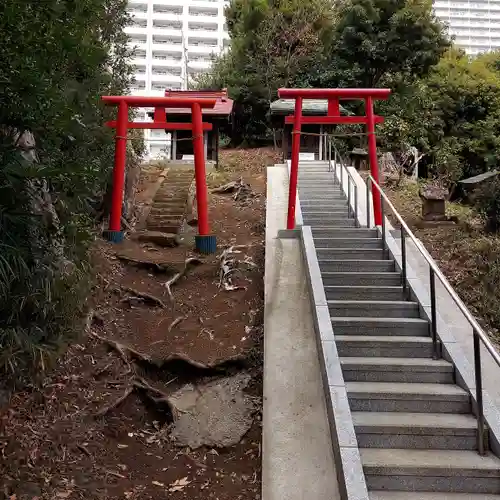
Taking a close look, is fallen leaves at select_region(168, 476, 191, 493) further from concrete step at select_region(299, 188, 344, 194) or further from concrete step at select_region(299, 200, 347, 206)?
concrete step at select_region(299, 188, 344, 194)

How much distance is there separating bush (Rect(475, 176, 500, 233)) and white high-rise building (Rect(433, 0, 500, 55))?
7977 centimetres

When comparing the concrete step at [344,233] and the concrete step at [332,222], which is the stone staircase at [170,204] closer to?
the concrete step at [332,222]

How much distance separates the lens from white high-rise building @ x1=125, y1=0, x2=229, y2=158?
46969 millimetres

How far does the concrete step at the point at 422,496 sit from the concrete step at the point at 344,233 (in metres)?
4.70

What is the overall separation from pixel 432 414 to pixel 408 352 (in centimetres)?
82

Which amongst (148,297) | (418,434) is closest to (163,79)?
(148,297)

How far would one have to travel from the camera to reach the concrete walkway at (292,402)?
379 centimetres

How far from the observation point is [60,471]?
3.92 meters

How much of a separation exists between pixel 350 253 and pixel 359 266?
53 centimetres

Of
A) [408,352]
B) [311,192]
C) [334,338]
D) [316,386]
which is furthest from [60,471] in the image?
[311,192]

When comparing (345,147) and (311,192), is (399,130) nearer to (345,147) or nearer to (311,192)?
(345,147)

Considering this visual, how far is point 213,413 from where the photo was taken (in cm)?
489

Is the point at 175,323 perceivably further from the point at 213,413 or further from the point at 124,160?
the point at 124,160

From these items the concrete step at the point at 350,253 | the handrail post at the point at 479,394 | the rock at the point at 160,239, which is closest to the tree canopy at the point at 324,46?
the rock at the point at 160,239
